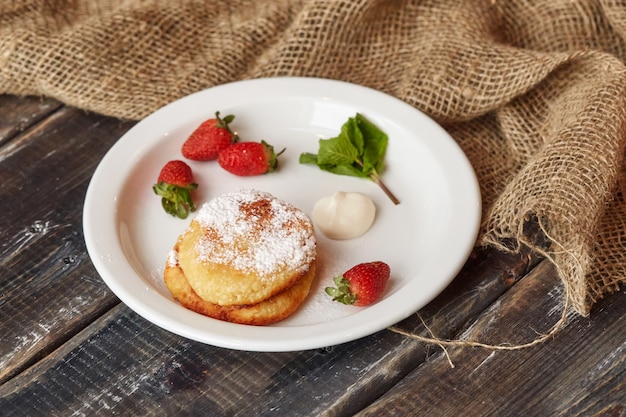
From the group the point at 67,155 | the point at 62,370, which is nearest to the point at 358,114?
the point at 67,155

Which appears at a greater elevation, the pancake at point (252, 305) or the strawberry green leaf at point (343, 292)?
the strawberry green leaf at point (343, 292)

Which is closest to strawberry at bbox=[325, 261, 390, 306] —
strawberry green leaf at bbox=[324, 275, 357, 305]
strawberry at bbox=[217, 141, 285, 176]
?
strawberry green leaf at bbox=[324, 275, 357, 305]

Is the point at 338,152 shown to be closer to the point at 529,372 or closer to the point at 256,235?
the point at 256,235

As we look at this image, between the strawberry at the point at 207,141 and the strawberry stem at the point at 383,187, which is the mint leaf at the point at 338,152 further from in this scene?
the strawberry at the point at 207,141

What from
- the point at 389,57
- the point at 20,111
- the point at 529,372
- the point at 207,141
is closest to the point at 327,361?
the point at 529,372

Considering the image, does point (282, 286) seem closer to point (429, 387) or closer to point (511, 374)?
point (429, 387)

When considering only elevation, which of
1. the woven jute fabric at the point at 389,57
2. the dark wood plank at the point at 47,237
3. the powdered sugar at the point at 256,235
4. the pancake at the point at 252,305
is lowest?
the dark wood plank at the point at 47,237

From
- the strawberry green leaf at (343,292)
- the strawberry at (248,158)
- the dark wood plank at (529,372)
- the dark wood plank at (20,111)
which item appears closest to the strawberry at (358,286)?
the strawberry green leaf at (343,292)
